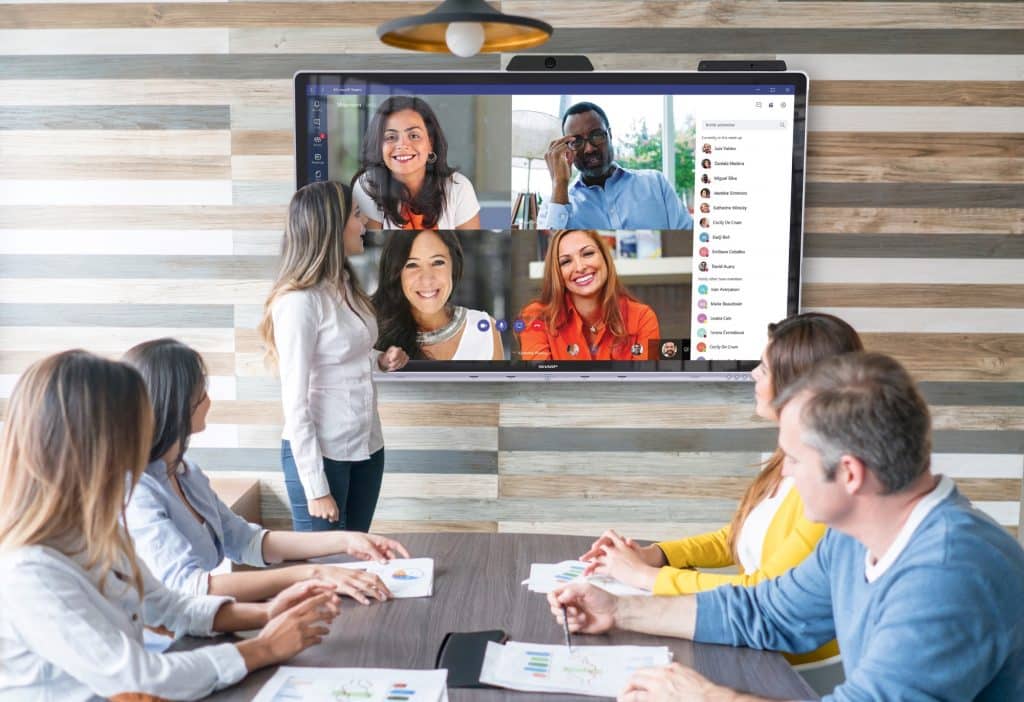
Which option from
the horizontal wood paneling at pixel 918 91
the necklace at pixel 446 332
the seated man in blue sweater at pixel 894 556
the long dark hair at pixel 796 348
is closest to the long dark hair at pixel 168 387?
the seated man in blue sweater at pixel 894 556

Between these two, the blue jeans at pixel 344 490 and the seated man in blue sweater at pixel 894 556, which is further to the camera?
the blue jeans at pixel 344 490

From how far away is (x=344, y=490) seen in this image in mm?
2855

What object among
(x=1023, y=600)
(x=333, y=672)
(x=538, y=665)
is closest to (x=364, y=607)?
(x=333, y=672)

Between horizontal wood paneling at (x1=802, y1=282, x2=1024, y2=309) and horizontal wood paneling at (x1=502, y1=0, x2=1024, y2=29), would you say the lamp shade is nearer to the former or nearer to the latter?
horizontal wood paneling at (x1=502, y1=0, x2=1024, y2=29)

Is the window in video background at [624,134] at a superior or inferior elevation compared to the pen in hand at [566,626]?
superior

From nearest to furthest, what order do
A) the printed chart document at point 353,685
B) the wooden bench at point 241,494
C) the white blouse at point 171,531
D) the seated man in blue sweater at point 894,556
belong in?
1. the seated man in blue sweater at point 894,556
2. the printed chart document at point 353,685
3. the white blouse at point 171,531
4. the wooden bench at point 241,494

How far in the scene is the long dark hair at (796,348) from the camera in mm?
1924

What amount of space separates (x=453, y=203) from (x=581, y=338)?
2.14 feet

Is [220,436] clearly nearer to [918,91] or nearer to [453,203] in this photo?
[453,203]

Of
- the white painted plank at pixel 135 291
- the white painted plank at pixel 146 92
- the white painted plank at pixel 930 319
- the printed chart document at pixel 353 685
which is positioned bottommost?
the printed chart document at pixel 353 685

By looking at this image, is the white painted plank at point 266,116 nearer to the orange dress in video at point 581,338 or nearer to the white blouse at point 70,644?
the orange dress in video at point 581,338

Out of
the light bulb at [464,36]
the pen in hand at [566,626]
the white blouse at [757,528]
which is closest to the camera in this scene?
the pen in hand at [566,626]

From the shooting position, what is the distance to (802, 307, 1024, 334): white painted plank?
3.44 m

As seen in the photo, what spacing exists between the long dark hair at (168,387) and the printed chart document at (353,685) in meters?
0.54
